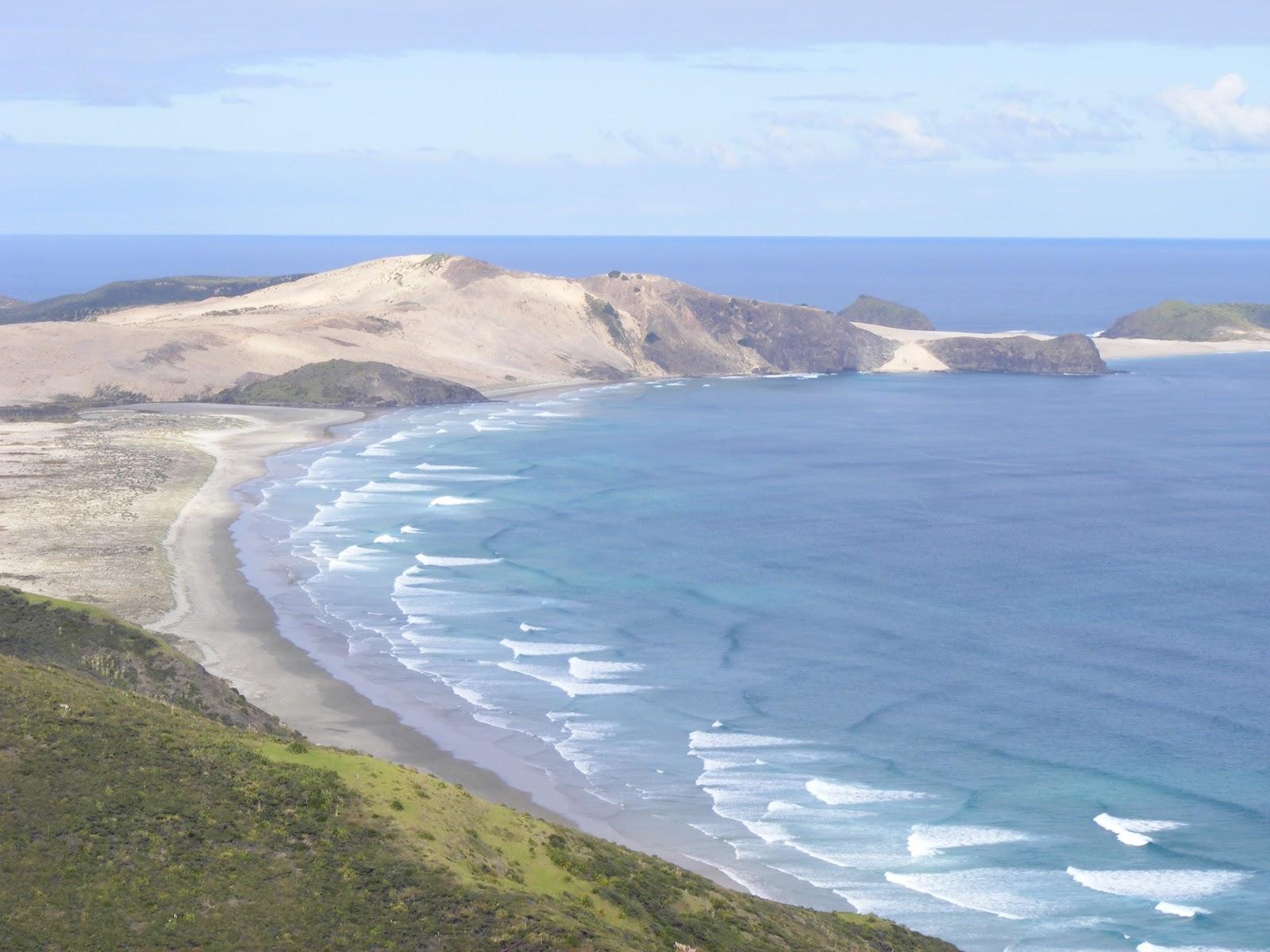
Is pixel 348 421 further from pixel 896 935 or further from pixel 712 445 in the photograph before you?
pixel 896 935

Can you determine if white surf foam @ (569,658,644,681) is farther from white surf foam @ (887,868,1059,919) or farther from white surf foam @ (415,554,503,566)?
white surf foam @ (887,868,1059,919)

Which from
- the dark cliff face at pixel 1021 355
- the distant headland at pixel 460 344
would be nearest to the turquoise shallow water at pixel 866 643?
the distant headland at pixel 460 344

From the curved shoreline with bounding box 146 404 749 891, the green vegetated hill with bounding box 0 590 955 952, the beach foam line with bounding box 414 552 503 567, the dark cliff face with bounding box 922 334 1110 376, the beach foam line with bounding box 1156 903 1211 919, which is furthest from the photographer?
the dark cliff face with bounding box 922 334 1110 376

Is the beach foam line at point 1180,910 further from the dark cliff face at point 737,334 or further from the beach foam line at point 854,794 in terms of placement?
the dark cliff face at point 737,334

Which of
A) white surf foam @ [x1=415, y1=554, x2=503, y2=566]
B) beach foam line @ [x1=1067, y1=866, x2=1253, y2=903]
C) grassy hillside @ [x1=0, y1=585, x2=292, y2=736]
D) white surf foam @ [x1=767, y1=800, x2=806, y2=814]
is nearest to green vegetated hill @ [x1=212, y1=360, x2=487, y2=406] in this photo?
white surf foam @ [x1=415, y1=554, x2=503, y2=566]

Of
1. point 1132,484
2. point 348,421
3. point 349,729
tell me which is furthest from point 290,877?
point 348,421

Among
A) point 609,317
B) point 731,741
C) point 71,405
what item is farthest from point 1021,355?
point 731,741

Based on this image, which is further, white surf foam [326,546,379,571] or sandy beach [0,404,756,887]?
white surf foam [326,546,379,571]
